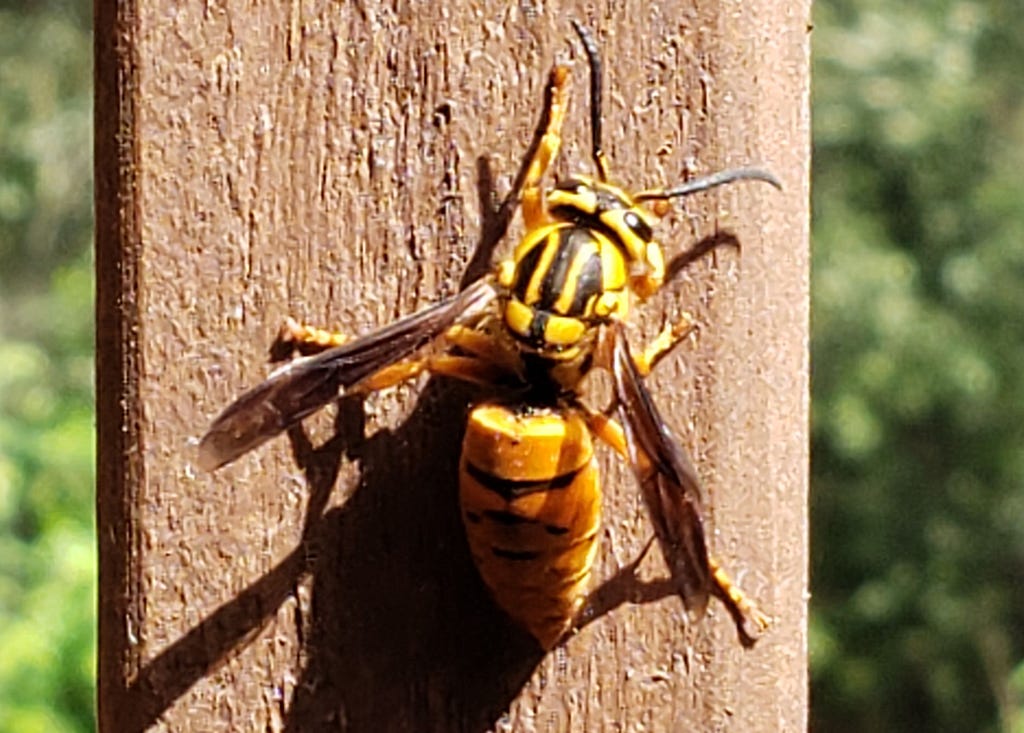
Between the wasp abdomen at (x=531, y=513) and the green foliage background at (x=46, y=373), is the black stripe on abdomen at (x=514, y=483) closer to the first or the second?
the wasp abdomen at (x=531, y=513)

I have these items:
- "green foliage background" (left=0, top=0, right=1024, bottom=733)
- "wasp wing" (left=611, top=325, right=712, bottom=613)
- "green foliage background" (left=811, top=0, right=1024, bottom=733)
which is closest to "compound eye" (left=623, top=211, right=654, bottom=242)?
"wasp wing" (left=611, top=325, right=712, bottom=613)

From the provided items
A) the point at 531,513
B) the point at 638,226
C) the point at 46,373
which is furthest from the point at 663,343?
the point at 46,373

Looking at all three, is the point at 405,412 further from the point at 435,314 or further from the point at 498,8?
the point at 498,8

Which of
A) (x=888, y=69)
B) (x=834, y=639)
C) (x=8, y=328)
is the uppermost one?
(x=888, y=69)

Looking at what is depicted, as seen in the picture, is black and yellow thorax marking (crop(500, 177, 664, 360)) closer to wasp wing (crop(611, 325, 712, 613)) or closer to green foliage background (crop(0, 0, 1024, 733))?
wasp wing (crop(611, 325, 712, 613))

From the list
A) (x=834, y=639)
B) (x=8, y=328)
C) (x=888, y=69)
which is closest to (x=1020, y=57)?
(x=888, y=69)

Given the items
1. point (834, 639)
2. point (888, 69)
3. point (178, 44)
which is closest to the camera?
point (178, 44)
